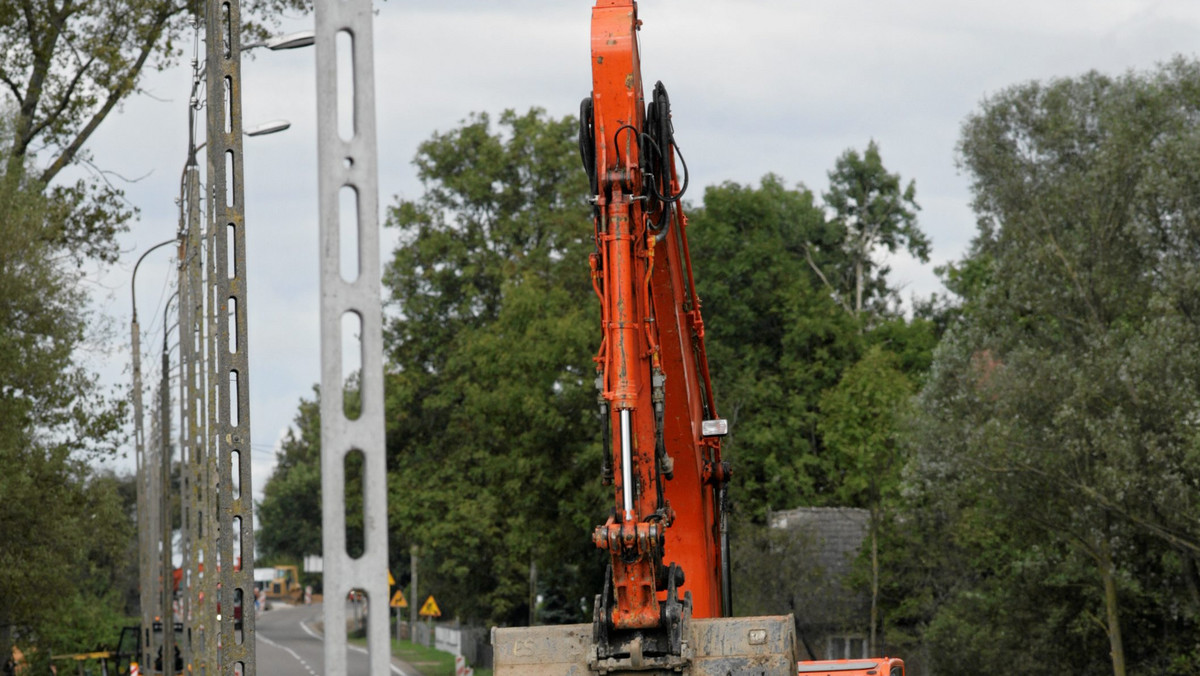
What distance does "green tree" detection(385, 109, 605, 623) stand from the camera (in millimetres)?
38469

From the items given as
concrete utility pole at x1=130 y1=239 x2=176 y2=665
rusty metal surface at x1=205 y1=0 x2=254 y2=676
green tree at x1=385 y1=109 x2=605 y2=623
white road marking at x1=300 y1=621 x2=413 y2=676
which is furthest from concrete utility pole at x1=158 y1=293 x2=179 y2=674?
rusty metal surface at x1=205 y1=0 x2=254 y2=676

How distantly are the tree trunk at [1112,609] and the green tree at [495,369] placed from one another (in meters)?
11.3

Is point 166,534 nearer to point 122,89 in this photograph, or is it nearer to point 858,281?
point 122,89

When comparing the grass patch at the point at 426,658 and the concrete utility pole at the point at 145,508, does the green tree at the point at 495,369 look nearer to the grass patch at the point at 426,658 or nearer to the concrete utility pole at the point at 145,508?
the grass patch at the point at 426,658

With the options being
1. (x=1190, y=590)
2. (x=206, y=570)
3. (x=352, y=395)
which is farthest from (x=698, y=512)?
(x=352, y=395)

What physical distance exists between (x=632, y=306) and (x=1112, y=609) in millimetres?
22152

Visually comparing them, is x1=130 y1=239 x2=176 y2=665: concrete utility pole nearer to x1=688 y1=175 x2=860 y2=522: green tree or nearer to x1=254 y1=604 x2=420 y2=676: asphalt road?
x1=254 y1=604 x2=420 y2=676: asphalt road

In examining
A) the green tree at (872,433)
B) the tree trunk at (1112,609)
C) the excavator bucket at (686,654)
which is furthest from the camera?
the green tree at (872,433)

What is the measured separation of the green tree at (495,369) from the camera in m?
38.5

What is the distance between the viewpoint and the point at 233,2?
13844mm

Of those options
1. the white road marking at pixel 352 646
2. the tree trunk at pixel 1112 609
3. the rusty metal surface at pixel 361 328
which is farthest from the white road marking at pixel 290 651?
the rusty metal surface at pixel 361 328

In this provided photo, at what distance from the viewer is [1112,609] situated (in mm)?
31422

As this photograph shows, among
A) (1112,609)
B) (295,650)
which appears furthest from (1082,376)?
(295,650)

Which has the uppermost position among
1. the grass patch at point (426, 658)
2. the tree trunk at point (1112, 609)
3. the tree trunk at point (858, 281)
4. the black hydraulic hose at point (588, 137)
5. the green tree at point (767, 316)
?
the tree trunk at point (858, 281)
